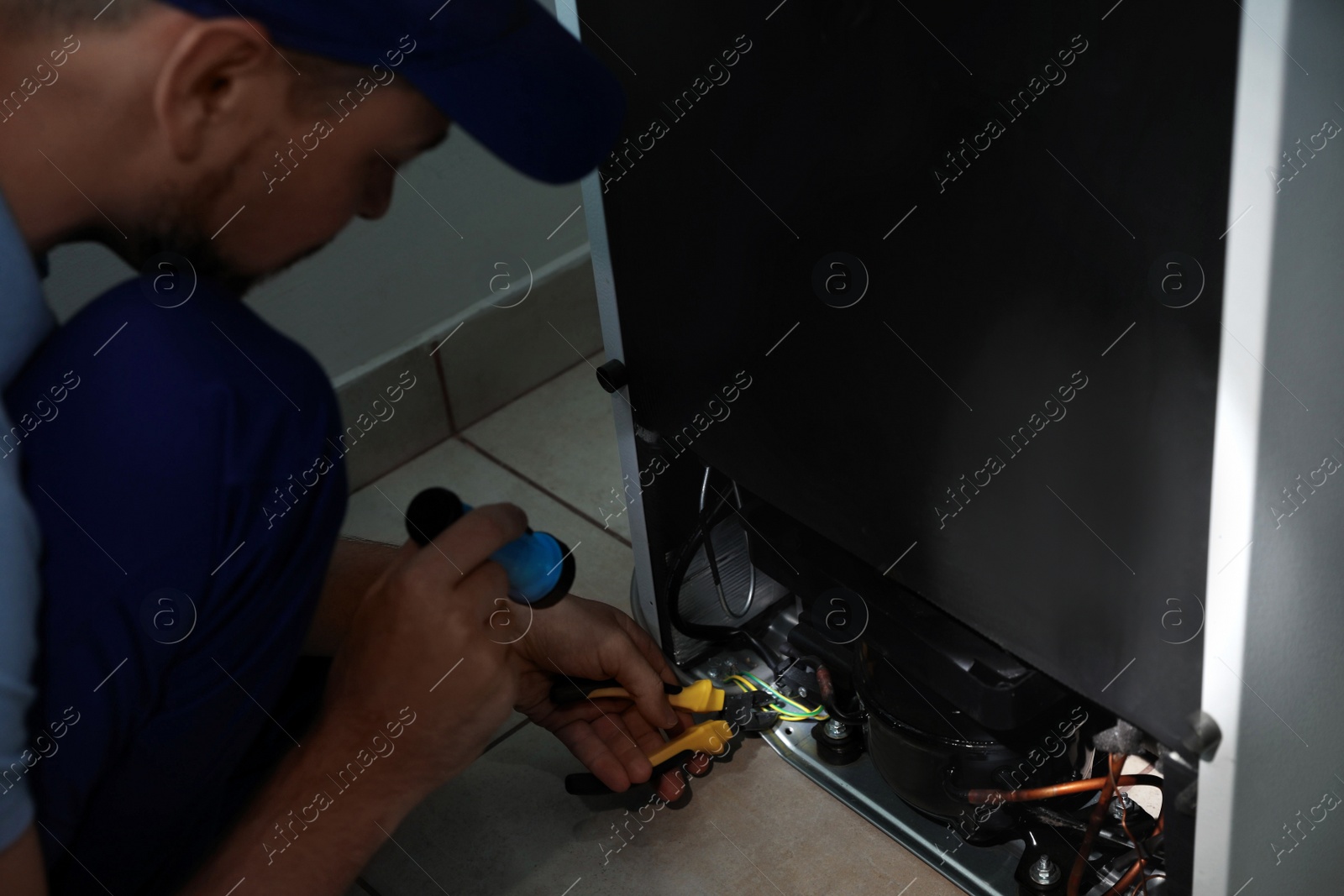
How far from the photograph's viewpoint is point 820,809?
94cm

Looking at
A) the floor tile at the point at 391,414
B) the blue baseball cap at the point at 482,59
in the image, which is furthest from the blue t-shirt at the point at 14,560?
the floor tile at the point at 391,414

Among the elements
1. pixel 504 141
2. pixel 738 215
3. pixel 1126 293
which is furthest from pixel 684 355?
pixel 1126 293

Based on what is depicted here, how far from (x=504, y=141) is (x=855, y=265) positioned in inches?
7.3

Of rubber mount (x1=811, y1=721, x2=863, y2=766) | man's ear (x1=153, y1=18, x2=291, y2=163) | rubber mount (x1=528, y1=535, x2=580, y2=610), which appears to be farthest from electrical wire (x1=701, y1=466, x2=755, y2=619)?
A: man's ear (x1=153, y1=18, x2=291, y2=163)

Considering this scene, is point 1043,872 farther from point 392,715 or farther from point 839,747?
point 392,715

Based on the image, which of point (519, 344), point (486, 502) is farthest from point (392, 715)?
point (519, 344)

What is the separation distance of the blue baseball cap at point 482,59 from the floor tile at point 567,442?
0.65 metres

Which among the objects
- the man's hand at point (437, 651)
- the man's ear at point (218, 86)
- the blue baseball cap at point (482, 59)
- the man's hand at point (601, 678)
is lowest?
the man's hand at point (601, 678)

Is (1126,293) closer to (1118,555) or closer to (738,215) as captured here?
(1118,555)

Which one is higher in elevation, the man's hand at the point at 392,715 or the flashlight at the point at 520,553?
the flashlight at the point at 520,553

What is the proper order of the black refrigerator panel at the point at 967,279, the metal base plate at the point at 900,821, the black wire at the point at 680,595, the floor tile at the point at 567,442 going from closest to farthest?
the black refrigerator panel at the point at 967,279 → the metal base plate at the point at 900,821 → the black wire at the point at 680,595 → the floor tile at the point at 567,442

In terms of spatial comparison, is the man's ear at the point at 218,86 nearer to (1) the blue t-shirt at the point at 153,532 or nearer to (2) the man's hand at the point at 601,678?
(1) the blue t-shirt at the point at 153,532

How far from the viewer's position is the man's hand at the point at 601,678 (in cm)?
91

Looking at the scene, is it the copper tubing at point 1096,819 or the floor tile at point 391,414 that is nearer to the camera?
the copper tubing at point 1096,819
